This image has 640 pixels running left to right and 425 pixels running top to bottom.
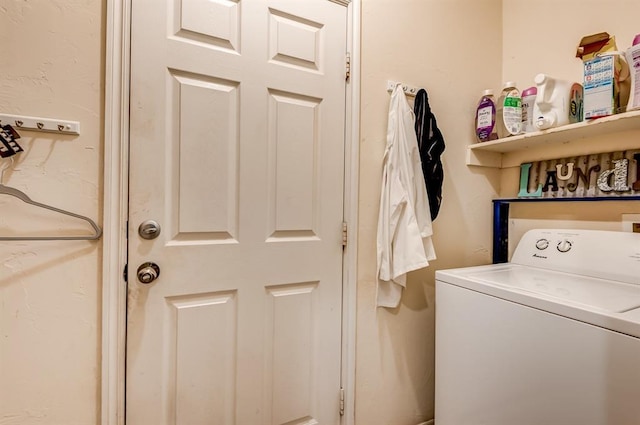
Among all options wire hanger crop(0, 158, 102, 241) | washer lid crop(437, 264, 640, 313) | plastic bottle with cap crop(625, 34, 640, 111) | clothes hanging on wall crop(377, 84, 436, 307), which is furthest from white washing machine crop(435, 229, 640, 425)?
wire hanger crop(0, 158, 102, 241)

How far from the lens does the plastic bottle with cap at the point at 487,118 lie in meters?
1.58

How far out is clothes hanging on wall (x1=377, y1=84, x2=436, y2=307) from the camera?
52.8 inches

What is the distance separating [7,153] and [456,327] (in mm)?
1559

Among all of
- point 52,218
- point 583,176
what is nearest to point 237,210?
point 52,218

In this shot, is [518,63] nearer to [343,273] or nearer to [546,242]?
[546,242]

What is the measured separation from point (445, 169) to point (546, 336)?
88 cm

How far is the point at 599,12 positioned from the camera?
4.60 feet

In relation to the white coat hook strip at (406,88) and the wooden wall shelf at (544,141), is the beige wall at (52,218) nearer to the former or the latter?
the white coat hook strip at (406,88)

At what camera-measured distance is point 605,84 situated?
114 cm

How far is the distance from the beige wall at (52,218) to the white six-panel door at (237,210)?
0.11m

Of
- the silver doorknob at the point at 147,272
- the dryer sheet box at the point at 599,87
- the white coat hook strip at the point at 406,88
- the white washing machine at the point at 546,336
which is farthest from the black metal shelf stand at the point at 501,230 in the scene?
the silver doorknob at the point at 147,272

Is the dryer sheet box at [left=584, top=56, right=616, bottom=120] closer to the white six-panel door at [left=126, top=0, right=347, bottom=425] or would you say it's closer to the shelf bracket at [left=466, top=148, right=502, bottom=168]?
the shelf bracket at [left=466, top=148, right=502, bottom=168]

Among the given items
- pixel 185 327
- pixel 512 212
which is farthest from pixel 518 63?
pixel 185 327

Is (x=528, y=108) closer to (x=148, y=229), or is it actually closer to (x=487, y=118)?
(x=487, y=118)
